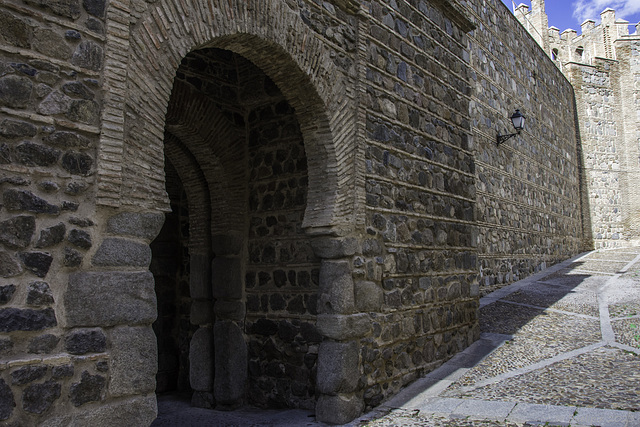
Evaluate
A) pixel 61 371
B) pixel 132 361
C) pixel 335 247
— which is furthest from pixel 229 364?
pixel 61 371

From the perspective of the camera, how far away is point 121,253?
2.64 m

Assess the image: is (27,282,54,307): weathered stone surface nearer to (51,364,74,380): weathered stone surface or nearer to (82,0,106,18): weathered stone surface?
(51,364,74,380): weathered stone surface

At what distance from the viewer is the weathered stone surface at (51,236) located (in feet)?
7.82

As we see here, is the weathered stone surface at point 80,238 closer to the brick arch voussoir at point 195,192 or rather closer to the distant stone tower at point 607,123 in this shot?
the brick arch voussoir at point 195,192

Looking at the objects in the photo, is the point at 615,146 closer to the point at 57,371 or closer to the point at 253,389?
the point at 253,389

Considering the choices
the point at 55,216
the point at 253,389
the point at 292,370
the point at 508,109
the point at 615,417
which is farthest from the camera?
the point at 508,109

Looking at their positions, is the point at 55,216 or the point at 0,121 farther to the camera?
the point at 55,216

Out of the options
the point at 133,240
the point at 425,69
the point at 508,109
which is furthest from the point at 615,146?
the point at 133,240

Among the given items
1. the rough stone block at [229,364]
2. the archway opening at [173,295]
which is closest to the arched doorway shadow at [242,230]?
the rough stone block at [229,364]

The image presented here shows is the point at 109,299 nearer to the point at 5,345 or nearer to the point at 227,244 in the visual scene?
the point at 5,345

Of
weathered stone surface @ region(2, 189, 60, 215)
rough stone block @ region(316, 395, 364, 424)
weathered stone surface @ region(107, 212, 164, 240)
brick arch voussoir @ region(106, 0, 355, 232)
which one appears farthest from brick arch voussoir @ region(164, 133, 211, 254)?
A: weathered stone surface @ region(2, 189, 60, 215)

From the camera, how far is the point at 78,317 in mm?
2453

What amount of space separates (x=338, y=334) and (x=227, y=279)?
167cm

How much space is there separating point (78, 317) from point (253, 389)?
307cm
